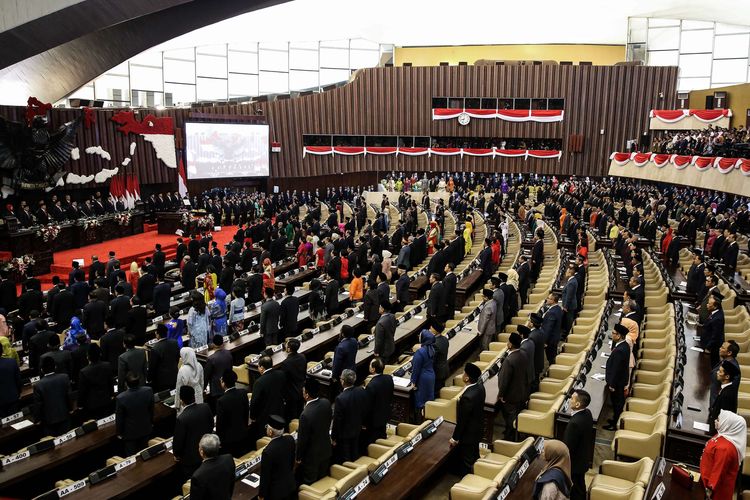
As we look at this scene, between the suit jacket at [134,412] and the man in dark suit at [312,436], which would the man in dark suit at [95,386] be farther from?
the man in dark suit at [312,436]

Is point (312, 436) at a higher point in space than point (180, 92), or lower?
lower

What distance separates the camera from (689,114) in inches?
959

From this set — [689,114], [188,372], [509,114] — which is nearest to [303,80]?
[509,114]

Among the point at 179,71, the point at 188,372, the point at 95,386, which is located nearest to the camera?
the point at 188,372

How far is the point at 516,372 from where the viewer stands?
6043mm

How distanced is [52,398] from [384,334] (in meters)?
3.64

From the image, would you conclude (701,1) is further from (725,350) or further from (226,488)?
(226,488)

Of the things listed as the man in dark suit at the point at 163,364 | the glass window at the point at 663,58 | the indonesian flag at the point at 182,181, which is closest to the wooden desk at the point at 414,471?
the man in dark suit at the point at 163,364

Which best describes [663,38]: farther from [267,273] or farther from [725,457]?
[725,457]

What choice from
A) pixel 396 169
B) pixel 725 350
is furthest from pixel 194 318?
pixel 396 169

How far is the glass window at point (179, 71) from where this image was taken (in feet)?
87.3

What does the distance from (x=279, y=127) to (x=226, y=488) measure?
2440 cm

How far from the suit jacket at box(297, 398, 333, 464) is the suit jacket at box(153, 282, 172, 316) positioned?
5.67m

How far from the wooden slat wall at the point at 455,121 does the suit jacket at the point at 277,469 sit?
23443 millimetres
